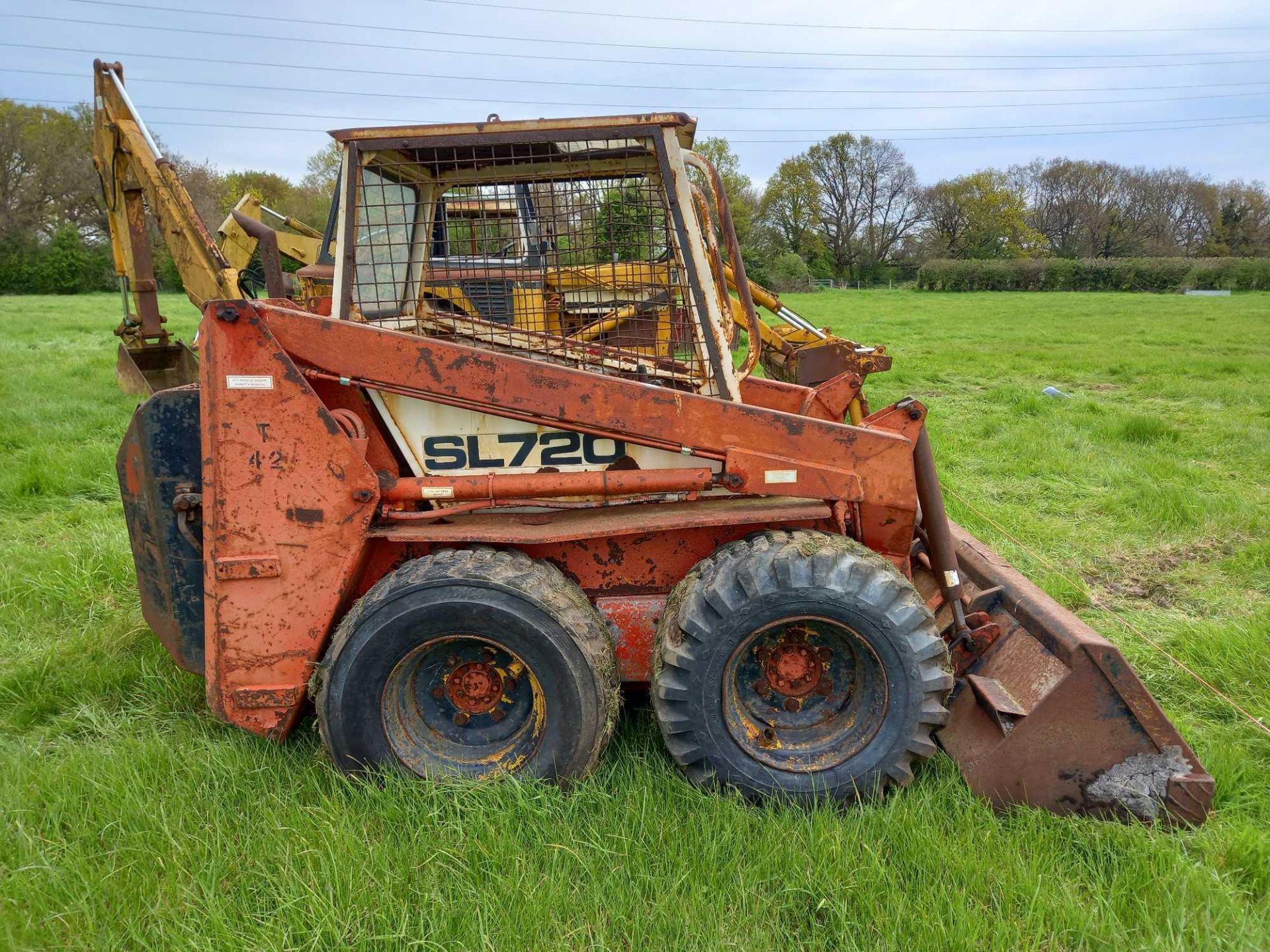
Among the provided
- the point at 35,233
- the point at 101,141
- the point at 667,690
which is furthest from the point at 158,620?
the point at 35,233

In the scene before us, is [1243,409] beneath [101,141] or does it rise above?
beneath

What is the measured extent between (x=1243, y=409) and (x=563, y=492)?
9.20 meters

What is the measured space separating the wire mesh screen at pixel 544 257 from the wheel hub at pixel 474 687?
3.93 feet

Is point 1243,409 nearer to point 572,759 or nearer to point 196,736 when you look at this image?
point 572,759

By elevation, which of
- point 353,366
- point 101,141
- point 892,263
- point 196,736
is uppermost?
point 892,263

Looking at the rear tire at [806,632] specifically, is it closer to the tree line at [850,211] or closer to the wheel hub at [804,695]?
the wheel hub at [804,695]

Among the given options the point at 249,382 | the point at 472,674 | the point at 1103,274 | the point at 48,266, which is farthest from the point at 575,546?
the point at 48,266

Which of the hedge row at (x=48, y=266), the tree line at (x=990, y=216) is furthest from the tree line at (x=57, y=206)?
the tree line at (x=990, y=216)

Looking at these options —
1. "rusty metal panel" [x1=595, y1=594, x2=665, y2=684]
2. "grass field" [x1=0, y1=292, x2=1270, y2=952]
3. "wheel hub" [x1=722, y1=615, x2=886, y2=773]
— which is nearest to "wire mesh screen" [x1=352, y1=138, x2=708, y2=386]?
"rusty metal panel" [x1=595, y1=594, x2=665, y2=684]

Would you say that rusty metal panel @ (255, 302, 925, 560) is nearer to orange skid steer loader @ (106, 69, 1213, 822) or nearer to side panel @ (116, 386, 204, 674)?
orange skid steer loader @ (106, 69, 1213, 822)

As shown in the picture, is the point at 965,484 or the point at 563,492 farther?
the point at 965,484

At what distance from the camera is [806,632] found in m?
3.02

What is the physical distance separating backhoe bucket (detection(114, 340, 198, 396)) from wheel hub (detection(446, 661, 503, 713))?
6457 mm

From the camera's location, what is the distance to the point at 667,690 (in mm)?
2832
